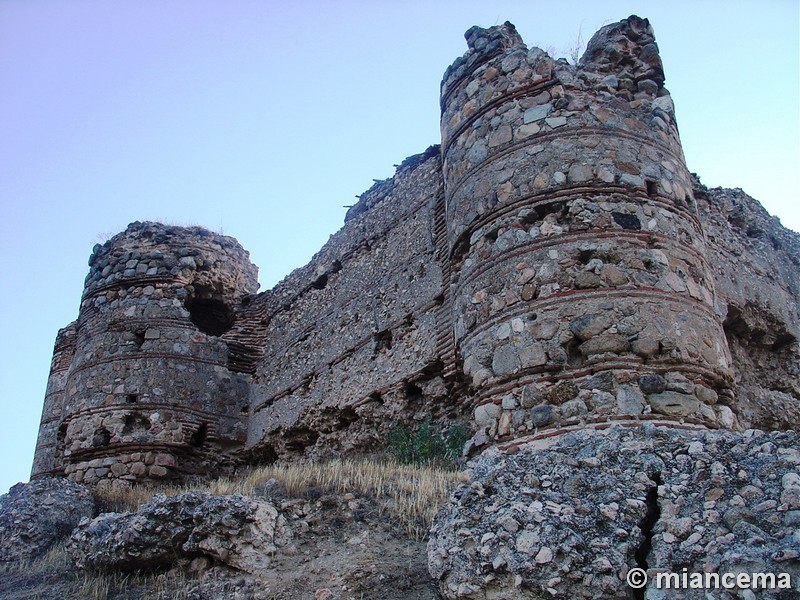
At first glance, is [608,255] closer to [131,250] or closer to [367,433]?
[367,433]

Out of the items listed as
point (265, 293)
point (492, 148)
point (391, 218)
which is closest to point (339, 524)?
point (492, 148)

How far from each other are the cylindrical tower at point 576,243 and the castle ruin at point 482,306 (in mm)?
18

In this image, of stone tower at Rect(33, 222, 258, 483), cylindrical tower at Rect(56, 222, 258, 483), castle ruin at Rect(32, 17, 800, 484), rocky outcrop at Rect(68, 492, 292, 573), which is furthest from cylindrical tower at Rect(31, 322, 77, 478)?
rocky outcrop at Rect(68, 492, 292, 573)

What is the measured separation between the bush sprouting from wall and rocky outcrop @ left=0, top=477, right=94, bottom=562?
11.2 ft

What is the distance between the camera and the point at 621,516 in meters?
3.83

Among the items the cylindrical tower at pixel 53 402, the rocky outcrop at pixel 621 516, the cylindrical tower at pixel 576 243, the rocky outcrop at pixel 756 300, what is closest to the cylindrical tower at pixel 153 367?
the cylindrical tower at pixel 53 402

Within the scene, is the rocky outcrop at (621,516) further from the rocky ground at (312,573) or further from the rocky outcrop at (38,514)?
the rocky outcrop at (38,514)

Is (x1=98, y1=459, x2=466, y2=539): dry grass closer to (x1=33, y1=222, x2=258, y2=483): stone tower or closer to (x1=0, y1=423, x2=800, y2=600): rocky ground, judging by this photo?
(x1=0, y1=423, x2=800, y2=600): rocky ground

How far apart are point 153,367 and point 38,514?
3812 mm

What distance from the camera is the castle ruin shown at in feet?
18.3

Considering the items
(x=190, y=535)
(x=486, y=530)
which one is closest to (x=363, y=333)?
(x=190, y=535)

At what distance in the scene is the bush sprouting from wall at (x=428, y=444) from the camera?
307 inches

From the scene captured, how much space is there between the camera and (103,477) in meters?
10.7

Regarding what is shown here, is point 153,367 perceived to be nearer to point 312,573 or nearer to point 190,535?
point 190,535
